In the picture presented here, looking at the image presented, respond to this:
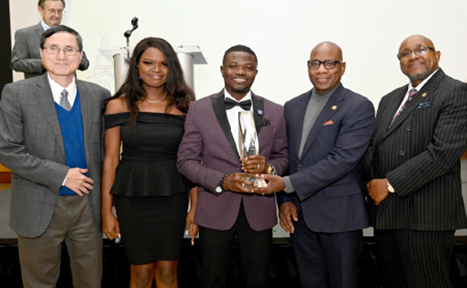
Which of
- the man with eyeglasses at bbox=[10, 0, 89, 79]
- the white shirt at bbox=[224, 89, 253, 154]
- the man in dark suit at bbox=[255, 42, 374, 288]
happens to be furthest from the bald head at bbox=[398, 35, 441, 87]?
the man with eyeglasses at bbox=[10, 0, 89, 79]

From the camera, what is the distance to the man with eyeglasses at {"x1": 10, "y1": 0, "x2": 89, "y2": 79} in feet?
11.7

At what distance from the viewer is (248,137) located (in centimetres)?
192

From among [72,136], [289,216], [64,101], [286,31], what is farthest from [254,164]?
[286,31]

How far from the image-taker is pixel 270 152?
7.07 feet

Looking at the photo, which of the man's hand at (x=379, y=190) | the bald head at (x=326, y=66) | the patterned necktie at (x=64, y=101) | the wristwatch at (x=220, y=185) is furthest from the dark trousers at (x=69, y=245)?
the man's hand at (x=379, y=190)

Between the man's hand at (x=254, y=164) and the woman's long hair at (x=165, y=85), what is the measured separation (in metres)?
0.63

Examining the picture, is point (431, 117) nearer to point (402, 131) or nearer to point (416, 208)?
point (402, 131)

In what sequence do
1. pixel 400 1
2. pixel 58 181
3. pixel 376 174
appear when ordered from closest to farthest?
1. pixel 58 181
2. pixel 376 174
3. pixel 400 1

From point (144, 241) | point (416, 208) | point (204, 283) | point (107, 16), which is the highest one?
point (107, 16)

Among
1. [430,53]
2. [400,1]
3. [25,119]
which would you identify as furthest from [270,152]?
[400,1]

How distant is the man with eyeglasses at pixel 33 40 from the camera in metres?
3.56

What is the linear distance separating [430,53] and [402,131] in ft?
1.71

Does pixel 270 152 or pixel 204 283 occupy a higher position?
pixel 270 152

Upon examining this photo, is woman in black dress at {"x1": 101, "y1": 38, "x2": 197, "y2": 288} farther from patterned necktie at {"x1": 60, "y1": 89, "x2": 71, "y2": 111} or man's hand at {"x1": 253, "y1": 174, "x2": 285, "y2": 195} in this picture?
man's hand at {"x1": 253, "y1": 174, "x2": 285, "y2": 195}
